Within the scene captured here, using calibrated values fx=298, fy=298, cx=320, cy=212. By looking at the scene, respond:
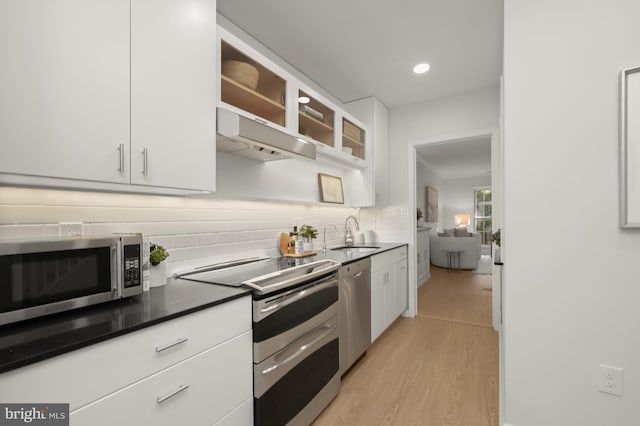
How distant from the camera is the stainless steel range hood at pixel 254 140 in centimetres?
157

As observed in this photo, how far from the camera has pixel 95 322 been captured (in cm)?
98

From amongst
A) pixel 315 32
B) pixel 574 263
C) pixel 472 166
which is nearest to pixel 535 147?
pixel 574 263

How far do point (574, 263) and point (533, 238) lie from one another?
0.69 feet

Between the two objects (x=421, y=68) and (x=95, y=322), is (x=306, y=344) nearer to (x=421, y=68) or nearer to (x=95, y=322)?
(x=95, y=322)

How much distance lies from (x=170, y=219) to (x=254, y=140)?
2.28 ft

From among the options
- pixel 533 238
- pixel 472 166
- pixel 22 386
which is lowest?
pixel 22 386

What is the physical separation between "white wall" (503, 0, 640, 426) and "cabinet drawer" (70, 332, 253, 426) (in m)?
1.47

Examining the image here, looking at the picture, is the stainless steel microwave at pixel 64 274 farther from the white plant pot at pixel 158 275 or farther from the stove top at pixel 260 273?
the stove top at pixel 260 273

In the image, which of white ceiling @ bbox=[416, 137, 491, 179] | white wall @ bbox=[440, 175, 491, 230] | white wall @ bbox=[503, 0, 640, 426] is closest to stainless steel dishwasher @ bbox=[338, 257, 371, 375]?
white wall @ bbox=[503, 0, 640, 426]

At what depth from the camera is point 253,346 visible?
1.41 m

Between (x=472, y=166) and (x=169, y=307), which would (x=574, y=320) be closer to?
(x=169, y=307)

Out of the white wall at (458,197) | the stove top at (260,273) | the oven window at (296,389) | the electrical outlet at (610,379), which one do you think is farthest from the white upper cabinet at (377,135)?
the white wall at (458,197)

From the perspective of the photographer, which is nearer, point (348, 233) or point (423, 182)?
point (348, 233)

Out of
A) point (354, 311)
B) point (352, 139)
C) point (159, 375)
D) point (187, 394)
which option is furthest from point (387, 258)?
point (159, 375)
